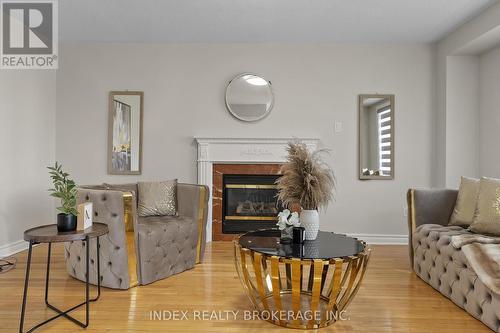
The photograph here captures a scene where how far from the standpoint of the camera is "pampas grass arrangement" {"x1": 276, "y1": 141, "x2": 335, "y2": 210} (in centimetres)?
203

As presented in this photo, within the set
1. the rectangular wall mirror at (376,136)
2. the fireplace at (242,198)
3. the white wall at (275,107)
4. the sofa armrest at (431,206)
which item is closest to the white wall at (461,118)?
the white wall at (275,107)

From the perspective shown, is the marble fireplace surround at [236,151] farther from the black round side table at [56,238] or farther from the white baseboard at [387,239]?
the black round side table at [56,238]

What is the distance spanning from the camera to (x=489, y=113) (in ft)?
11.8

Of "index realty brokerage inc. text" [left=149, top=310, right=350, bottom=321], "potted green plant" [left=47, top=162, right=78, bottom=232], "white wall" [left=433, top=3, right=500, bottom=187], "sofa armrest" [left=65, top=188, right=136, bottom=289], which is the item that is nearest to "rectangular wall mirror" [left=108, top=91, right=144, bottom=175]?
"sofa armrest" [left=65, top=188, right=136, bottom=289]

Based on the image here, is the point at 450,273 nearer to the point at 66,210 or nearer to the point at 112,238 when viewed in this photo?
the point at 112,238

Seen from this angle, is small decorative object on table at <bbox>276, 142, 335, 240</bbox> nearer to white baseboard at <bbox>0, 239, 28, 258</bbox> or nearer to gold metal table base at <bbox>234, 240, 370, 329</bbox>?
gold metal table base at <bbox>234, 240, 370, 329</bbox>

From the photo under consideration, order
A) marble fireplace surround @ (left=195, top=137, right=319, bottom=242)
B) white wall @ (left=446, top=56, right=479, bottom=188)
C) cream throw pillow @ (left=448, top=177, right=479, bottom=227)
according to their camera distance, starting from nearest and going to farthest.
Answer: cream throw pillow @ (left=448, top=177, right=479, bottom=227)
white wall @ (left=446, top=56, right=479, bottom=188)
marble fireplace surround @ (left=195, top=137, right=319, bottom=242)

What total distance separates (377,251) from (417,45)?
8.43 ft

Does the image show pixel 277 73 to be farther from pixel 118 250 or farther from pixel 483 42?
pixel 118 250

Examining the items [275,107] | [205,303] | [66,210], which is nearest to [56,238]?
[66,210]

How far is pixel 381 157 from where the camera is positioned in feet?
13.2

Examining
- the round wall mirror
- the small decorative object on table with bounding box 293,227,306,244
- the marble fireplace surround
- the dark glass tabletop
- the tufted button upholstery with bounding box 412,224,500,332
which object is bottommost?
the tufted button upholstery with bounding box 412,224,500,332

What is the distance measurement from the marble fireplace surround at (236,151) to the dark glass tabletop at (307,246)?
1832 mm

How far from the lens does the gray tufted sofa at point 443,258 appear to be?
1.95 meters
